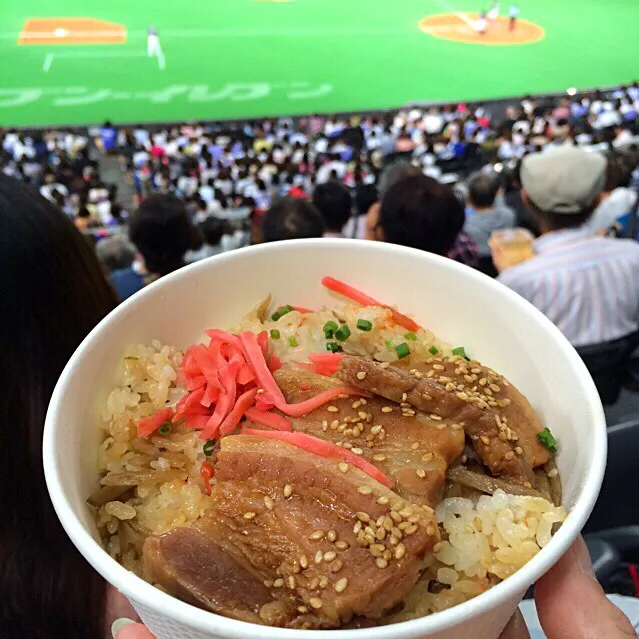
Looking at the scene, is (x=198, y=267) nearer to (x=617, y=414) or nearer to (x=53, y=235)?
(x=53, y=235)

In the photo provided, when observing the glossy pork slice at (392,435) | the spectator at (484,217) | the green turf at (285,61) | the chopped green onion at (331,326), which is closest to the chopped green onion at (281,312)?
the chopped green onion at (331,326)

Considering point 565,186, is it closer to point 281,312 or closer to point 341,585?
point 281,312

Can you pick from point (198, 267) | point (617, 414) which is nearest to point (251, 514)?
point (198, 267)

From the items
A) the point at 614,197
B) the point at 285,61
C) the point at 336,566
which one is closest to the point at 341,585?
the point at 336,566

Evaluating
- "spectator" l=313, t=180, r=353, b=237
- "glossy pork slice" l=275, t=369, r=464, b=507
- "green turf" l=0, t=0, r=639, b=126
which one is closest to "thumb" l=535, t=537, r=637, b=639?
"glossy pork slice" l=275, t=369, r=464, b=507

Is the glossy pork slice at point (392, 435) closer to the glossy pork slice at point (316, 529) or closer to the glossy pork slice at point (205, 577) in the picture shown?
the glossy pork slice at point (316, 529)
